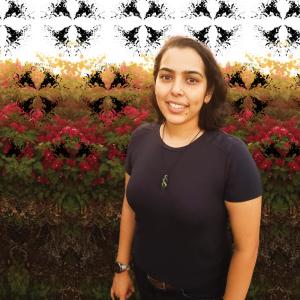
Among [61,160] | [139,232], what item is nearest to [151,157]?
[139,232]

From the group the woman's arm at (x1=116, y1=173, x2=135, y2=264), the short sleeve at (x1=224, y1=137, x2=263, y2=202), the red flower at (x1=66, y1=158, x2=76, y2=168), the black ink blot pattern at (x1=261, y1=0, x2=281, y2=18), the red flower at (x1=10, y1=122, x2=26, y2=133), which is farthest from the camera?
the black ink blot pattern at (x1=261, y1=0, x2=281, y2=18)

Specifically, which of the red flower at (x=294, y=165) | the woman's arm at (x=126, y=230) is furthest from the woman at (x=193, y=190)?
the red flower at (x=294, y=165)

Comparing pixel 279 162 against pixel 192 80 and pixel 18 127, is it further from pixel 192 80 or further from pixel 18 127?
A: pixel 18 127

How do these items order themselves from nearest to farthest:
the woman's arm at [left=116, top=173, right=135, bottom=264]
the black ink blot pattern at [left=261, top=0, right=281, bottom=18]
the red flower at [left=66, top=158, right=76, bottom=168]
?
the woman's arm at [left=116, top=173, right=135, bottom=264], the red flower at [left=66, top=158, right=76, bottom=168], the black ink blot pattern at [left=261, top=0, right=281, bottom=18]

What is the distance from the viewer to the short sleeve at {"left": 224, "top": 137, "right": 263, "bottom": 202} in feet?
6.45

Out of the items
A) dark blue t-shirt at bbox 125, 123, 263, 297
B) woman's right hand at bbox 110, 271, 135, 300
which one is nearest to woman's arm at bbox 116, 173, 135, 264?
woman's right hand at bbox 110, 271, 135, 300

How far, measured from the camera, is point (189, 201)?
6.78 ft

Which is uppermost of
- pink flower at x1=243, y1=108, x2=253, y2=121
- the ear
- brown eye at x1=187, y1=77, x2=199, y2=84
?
brown eye at x1=187, y1=77, x2=199, y2=84

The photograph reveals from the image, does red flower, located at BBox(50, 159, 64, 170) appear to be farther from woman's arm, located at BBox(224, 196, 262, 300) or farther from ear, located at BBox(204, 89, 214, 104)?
woman's arm, located at BBox(224, 196, 262, 300)

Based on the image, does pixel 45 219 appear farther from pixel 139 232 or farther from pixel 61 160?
pixel 139 232

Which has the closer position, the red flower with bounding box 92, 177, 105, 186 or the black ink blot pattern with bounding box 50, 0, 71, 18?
the red flower with bounding box 92, 177, 105, 186

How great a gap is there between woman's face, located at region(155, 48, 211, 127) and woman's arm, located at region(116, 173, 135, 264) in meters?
0.66

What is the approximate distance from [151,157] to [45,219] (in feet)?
8.42

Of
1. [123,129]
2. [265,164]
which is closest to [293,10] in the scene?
[265,164]
